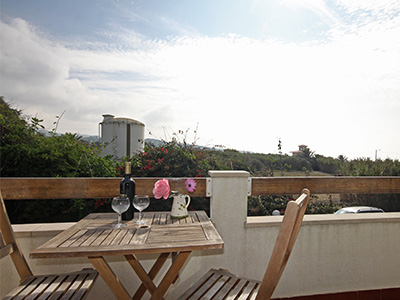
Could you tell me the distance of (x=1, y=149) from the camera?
298 centimetres

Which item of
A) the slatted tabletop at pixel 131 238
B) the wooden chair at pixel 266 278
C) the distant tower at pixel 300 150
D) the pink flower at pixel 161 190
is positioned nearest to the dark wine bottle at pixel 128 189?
the slatted tabletop at pixel 131 238

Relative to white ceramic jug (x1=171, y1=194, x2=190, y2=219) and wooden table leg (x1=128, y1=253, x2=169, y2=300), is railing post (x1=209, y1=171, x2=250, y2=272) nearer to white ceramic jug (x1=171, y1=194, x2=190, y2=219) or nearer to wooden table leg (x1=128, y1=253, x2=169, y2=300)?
white ceramic jug (x1=171, y1=194, x2=190, y2=219)

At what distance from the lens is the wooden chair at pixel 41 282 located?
4.07 ft

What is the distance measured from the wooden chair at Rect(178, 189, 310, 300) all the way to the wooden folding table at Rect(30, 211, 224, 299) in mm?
206

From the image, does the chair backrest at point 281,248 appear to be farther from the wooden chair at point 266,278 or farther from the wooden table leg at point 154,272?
the wooden table leg at point 154,272

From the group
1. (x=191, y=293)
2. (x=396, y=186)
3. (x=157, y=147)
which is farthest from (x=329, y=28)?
(x=191, y=293)

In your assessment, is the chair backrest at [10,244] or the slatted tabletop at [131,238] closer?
the slatted tabletop at [131,238]

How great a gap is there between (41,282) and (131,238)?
2.03ft

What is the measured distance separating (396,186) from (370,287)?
89cm

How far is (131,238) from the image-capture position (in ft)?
4.07

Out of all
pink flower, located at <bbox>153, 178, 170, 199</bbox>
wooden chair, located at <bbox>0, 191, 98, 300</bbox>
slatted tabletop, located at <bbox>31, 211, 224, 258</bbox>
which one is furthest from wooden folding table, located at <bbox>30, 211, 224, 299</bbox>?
wooden chair, located at <bbox>0, 191, 98, 300</bbox>

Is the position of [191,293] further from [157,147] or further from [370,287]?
[157,147]

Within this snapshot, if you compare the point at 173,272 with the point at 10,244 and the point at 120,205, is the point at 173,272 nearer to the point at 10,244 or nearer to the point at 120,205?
the point at 120,205

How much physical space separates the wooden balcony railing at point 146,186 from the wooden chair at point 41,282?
340mm
